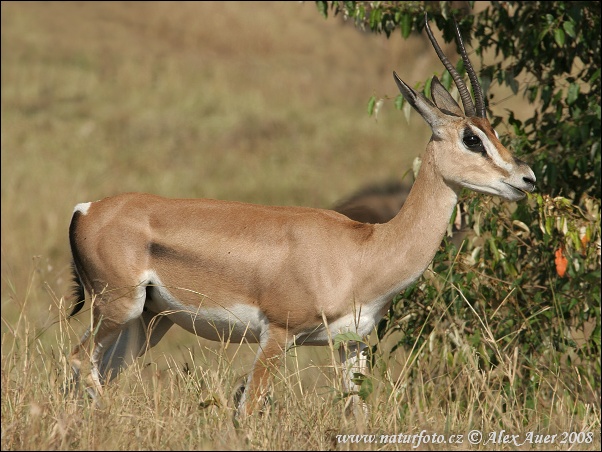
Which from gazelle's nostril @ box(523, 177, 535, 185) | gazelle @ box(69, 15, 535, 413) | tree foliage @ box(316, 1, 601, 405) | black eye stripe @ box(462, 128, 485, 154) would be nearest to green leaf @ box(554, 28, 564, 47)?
tree foliage @ box(316, 1, 601, 405)

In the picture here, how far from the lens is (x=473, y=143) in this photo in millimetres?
5383

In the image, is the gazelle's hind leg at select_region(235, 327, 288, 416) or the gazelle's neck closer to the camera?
the gazelle's hind leg at select_region(235, 327, 288, 416)

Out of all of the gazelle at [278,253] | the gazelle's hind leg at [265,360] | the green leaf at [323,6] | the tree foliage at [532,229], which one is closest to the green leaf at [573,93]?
the tree foliage at [532,229]

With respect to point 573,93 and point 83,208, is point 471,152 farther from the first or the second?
point 83,208

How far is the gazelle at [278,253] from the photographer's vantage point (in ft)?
17.8

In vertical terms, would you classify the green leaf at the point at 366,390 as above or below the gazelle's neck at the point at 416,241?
below

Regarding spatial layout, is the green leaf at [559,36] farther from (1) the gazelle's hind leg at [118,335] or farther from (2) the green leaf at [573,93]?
(1) the gazelle's hind leg at [118,335]

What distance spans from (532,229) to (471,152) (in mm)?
1467

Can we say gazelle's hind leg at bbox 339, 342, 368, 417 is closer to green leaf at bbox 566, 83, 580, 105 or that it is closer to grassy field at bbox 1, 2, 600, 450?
grassy field at bbox 1, 2, 600, 450

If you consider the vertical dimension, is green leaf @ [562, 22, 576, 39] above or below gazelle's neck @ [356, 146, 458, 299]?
above

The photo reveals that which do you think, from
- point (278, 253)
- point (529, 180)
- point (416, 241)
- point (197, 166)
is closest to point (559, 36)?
point (529, 180)

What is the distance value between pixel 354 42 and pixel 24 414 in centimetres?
2187

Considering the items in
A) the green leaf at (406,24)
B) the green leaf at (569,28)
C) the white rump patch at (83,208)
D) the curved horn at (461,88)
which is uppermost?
the green leaf at (569,28)

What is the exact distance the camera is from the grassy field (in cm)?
446
